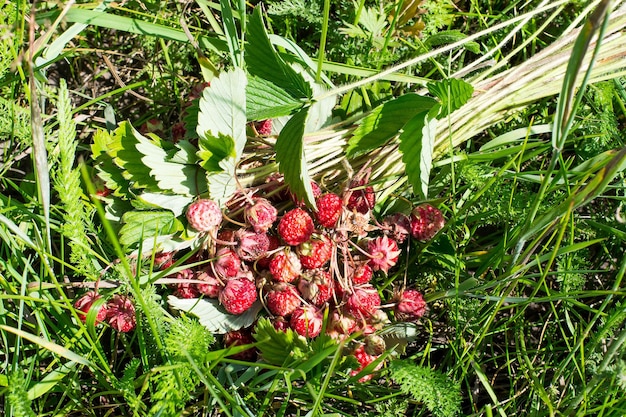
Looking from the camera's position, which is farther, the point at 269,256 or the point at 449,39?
the point at 449,39

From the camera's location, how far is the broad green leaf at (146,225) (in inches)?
49.5

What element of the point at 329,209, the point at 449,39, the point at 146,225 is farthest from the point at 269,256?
the point at 449,39

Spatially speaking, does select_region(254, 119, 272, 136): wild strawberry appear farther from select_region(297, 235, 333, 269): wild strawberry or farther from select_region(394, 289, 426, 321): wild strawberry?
select_region(394, 289, 426, 321): wild strawberry

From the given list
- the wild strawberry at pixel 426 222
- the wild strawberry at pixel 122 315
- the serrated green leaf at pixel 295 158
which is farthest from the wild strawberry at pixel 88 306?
the wild strawberry at pixel 426 222

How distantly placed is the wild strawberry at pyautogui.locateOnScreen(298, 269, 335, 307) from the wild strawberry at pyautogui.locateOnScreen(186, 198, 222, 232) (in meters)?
0.23

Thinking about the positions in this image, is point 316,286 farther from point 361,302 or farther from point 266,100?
point 266,100

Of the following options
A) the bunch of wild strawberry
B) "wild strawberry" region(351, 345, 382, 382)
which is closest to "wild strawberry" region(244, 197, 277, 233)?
the bunch of wild strawberry

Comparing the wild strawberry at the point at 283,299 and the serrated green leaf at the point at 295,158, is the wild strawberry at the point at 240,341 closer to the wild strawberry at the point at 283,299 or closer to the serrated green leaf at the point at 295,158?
the wild strawberry at the point at 283,299

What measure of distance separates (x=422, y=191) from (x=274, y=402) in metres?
0.60

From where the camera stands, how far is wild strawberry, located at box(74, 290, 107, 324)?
4.09ft

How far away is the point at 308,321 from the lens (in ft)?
4.04

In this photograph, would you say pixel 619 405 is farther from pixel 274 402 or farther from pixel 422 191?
pixel 274 402

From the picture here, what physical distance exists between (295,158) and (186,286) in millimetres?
372

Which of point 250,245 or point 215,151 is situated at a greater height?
point 215,151
